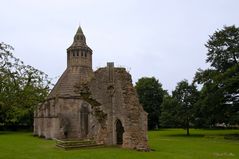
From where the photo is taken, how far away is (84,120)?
43031mm

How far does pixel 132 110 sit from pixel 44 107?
23.0 m

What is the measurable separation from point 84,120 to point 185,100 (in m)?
15.9

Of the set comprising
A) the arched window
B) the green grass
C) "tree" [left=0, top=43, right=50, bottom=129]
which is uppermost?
"tree" [left=0, top=43, right=50, bottom=129]

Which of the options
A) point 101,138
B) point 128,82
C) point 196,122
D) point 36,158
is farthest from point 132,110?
point 196,122

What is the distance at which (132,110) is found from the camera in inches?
1021

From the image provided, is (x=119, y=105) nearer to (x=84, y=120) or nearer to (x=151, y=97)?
(x=84, y=120)

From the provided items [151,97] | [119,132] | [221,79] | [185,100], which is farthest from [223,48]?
[151,97]

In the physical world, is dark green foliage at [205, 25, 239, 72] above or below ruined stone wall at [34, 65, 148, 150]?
above

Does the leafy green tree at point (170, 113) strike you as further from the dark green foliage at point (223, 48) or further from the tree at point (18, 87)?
the tree at point (18, 87)

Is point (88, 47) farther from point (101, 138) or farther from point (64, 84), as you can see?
point (101, 138)

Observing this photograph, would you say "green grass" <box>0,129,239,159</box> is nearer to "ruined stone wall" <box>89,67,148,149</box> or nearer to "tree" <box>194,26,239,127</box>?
"ruined stone wall" <box>89,67,148,149</box>

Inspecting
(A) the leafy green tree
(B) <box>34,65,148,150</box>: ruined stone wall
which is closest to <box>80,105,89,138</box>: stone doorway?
(B) <box>34,65,148,150</box>: ruined stone wall

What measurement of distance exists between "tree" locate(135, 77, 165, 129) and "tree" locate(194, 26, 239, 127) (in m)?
25.7

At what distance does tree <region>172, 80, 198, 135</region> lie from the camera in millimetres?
48031
